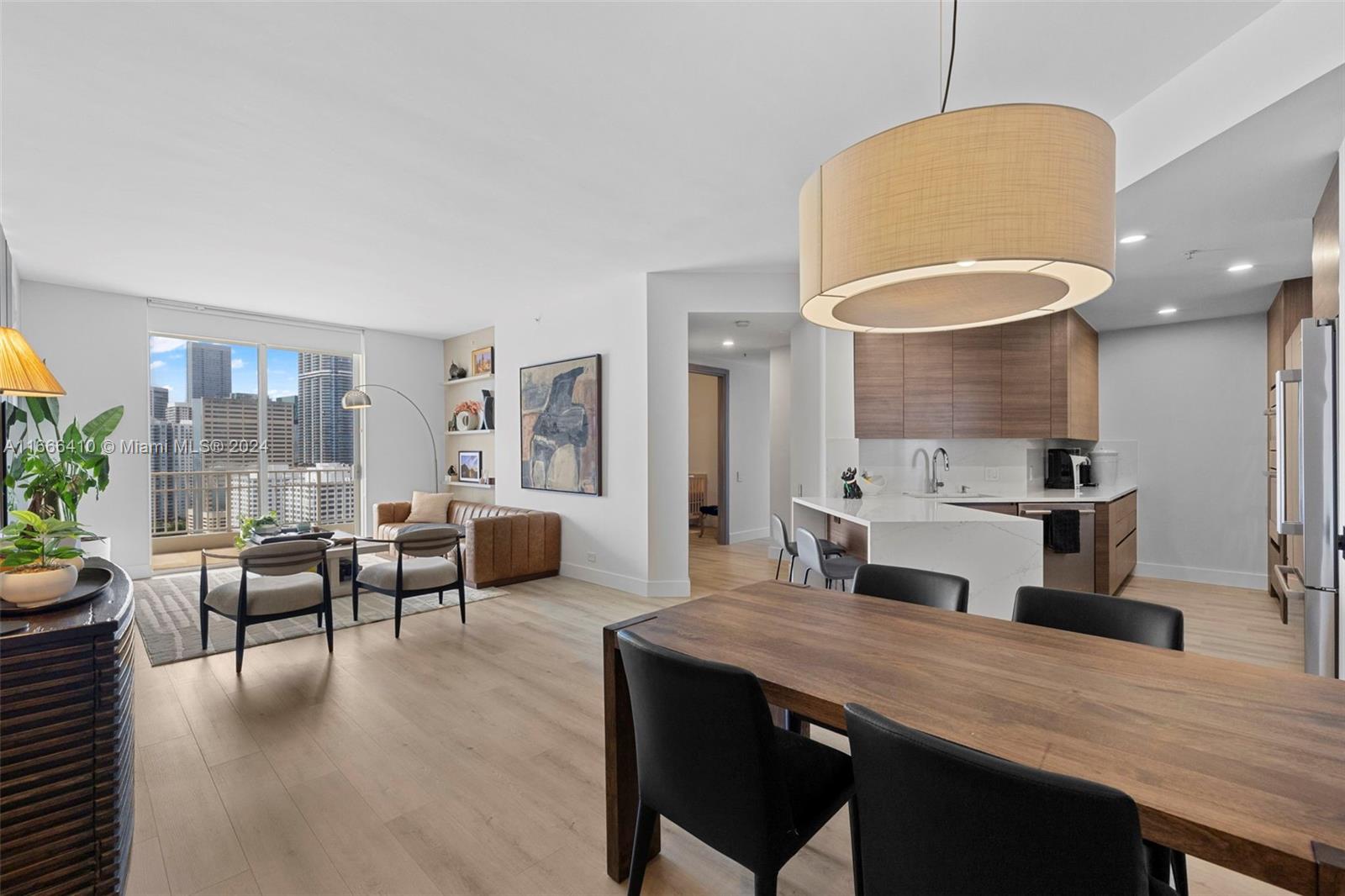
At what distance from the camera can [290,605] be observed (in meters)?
3.47

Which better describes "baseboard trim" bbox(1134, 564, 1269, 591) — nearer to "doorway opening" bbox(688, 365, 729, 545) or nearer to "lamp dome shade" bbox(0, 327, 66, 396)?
"doorway opening" bbox(688, 365, 729, 545)

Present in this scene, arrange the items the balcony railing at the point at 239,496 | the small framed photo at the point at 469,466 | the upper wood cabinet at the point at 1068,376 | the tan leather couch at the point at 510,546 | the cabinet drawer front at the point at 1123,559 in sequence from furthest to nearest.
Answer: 1. the small framed photo at the point at 469,466
2. the balcony railing at the point at 239,496
3. the tan leather couch at the point at 510,546
4. the upper wood cabinet at the point at 1068,376
5. the cabinet drawer front at the point at 1123,559

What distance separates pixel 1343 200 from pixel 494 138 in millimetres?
3368

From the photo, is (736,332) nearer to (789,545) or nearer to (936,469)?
(936,469)

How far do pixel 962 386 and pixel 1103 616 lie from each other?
11.6 feet

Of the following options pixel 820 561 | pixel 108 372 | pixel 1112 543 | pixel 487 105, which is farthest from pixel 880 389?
pixel 108 372

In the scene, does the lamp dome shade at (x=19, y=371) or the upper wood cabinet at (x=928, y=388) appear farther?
the upper wood cabinet at (x=928, y=388)

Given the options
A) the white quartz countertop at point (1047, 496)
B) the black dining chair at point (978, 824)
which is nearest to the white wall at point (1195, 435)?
the white quartz countertop at point (1047, 496)

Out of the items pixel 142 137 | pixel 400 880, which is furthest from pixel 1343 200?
pixel 142 137

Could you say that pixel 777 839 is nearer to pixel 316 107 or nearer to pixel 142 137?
pixel 316 107

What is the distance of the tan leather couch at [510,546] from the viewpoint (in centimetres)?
517

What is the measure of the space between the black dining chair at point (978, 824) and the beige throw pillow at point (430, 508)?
6313 mm

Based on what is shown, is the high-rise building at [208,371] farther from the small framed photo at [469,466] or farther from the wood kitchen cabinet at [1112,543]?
the wood kitchen cabinet at [1112,543]

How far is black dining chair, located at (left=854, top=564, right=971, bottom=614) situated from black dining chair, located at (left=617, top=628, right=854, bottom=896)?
0.82m
